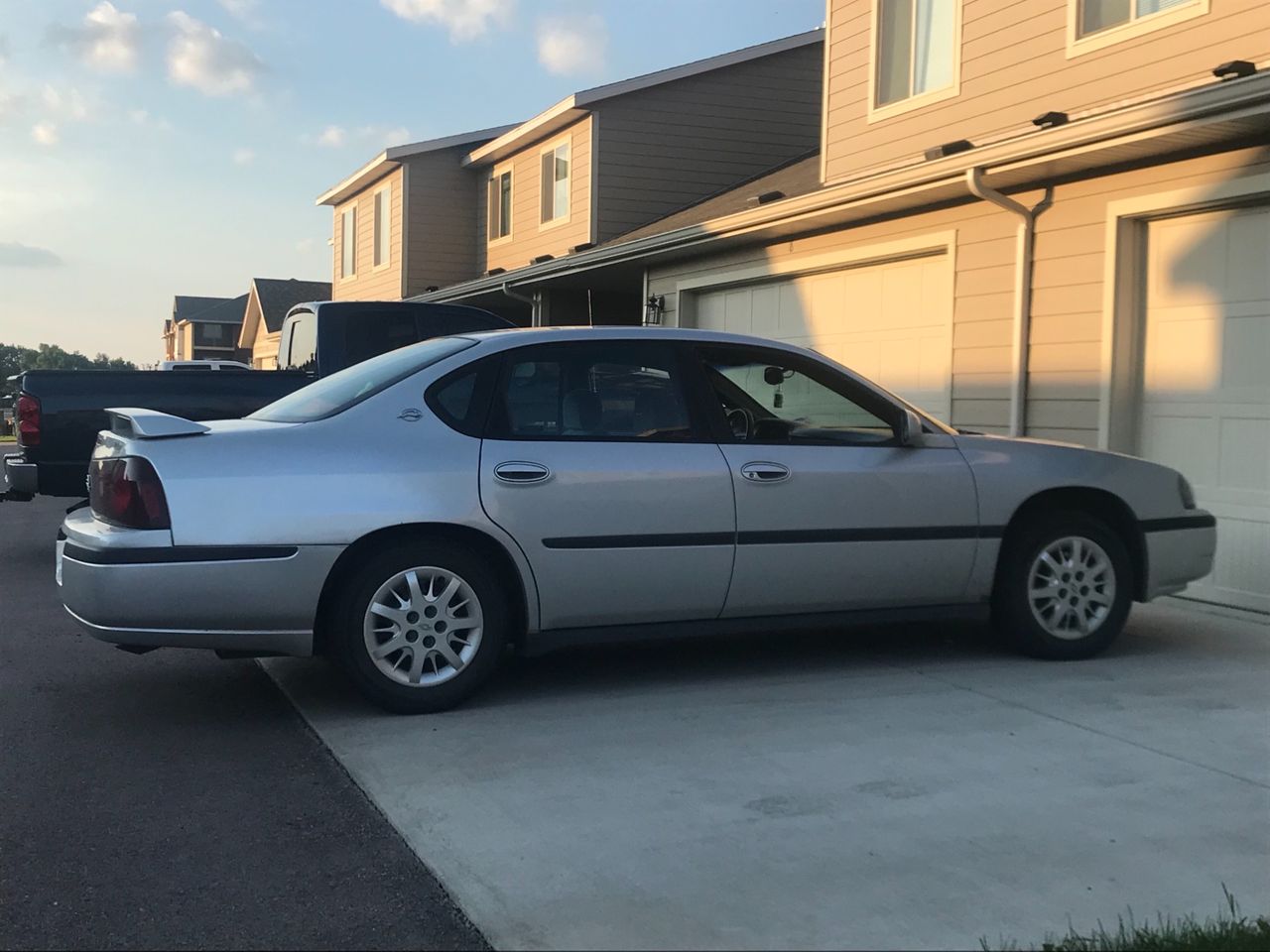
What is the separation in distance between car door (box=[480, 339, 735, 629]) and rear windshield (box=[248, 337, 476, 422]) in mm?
356

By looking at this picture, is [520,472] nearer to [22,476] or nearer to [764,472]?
[764,472]

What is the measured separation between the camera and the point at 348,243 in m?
25.0

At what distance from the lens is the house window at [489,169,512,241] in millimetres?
19997

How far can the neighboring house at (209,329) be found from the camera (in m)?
67.6

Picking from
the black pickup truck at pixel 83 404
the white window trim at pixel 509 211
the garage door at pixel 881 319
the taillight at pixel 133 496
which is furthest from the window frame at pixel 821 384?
the white window trim at pixel 509 211

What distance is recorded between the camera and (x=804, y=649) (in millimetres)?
6152

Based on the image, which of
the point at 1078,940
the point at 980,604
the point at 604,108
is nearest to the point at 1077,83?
the point at 980,604

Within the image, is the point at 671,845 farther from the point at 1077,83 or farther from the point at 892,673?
the point at 1077,83

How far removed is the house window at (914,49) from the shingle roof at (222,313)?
6175 cm

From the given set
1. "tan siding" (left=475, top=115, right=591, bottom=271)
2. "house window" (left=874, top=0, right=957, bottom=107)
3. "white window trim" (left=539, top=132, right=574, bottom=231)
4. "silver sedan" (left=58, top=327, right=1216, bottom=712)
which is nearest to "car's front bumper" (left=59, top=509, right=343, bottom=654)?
"silver sedan" (left=58, top=327, right=1216, bottom=712)

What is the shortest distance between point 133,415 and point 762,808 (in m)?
2.82

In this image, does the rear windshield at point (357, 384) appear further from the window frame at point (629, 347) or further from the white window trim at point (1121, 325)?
the white window trim at point (1121, 325)

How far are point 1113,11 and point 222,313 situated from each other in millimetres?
66430

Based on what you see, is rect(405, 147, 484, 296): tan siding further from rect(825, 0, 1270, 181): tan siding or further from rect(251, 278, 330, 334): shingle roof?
rect(251, 278, 330, 334): shingle roof
